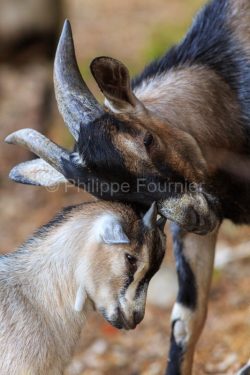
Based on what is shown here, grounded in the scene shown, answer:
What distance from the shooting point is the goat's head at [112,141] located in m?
4.80

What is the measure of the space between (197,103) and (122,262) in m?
1.21

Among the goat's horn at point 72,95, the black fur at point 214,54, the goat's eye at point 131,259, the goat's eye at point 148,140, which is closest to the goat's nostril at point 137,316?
the goat's eye at point 131,259

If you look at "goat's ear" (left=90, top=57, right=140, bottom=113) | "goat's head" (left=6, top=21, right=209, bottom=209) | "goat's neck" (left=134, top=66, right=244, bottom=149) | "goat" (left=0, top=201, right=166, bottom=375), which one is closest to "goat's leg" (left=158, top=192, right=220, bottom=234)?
"goat's head" (left=6, top=21, right=209, bottom=209)

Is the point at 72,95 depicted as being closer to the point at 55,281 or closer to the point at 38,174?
the point at 38,174

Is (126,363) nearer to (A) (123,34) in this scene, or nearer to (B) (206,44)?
(B) (206,44)

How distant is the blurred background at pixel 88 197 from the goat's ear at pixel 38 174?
185cm

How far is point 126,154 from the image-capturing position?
189 inches

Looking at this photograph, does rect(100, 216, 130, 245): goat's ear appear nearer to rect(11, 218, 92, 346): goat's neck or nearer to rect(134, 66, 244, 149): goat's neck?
rect(11, 218, 92, 346): goat's neck

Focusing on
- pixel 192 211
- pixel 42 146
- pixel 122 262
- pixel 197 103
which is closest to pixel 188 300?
pixel 192 211

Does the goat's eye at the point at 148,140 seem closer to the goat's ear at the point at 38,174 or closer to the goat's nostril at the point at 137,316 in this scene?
the goat's ear at the point at 38,174

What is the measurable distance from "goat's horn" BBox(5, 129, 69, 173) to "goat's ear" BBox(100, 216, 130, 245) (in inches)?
19.5

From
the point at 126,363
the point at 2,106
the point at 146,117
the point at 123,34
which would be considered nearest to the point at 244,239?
the point at 126,363

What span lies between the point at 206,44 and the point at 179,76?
27cm

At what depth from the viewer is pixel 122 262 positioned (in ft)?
15.2
